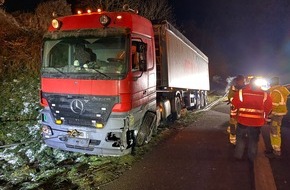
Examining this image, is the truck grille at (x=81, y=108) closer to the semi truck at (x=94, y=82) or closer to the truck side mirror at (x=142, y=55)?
the semi truck at (x=94, y=82)

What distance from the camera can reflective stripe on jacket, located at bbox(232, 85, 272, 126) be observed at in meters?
5.69

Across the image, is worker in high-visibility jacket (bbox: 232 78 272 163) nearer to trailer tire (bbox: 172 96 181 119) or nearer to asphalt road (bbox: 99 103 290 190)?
asphalt road (bbox: 99 103 290 190)

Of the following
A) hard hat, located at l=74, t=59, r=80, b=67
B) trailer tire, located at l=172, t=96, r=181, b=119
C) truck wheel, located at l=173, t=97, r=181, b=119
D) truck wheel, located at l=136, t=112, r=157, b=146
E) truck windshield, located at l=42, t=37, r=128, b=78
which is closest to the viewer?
truck windshield, located at l=42, t=37, r=128, b=78

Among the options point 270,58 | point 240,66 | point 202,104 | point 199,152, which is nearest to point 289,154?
point 199,152

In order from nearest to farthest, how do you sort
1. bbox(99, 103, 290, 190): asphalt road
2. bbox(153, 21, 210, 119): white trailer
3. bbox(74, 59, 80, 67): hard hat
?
1. bbox(99, 103, 290, 190): asphalt road
2. bbox(74, 59, 80, 67): hard hat
3. bbox(153, 21, 210, 119): white trailer

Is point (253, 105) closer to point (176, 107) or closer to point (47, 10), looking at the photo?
point (176, 107)

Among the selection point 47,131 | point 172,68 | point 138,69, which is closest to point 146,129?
point 138,69

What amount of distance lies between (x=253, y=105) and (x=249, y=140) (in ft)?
2.59

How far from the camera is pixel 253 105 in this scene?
5.70 metres

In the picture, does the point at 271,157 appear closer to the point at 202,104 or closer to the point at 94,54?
the point at 94,54

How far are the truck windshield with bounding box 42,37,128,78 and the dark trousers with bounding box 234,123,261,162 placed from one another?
8.64 feet

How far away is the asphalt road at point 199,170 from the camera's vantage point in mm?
4953

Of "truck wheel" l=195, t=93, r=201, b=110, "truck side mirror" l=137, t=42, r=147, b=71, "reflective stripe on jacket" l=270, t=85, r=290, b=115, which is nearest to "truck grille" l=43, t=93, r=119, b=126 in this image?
"truck side mirror" l=137, t=42, r=147, b=71

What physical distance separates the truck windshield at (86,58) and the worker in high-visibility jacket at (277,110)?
3.22 metres
